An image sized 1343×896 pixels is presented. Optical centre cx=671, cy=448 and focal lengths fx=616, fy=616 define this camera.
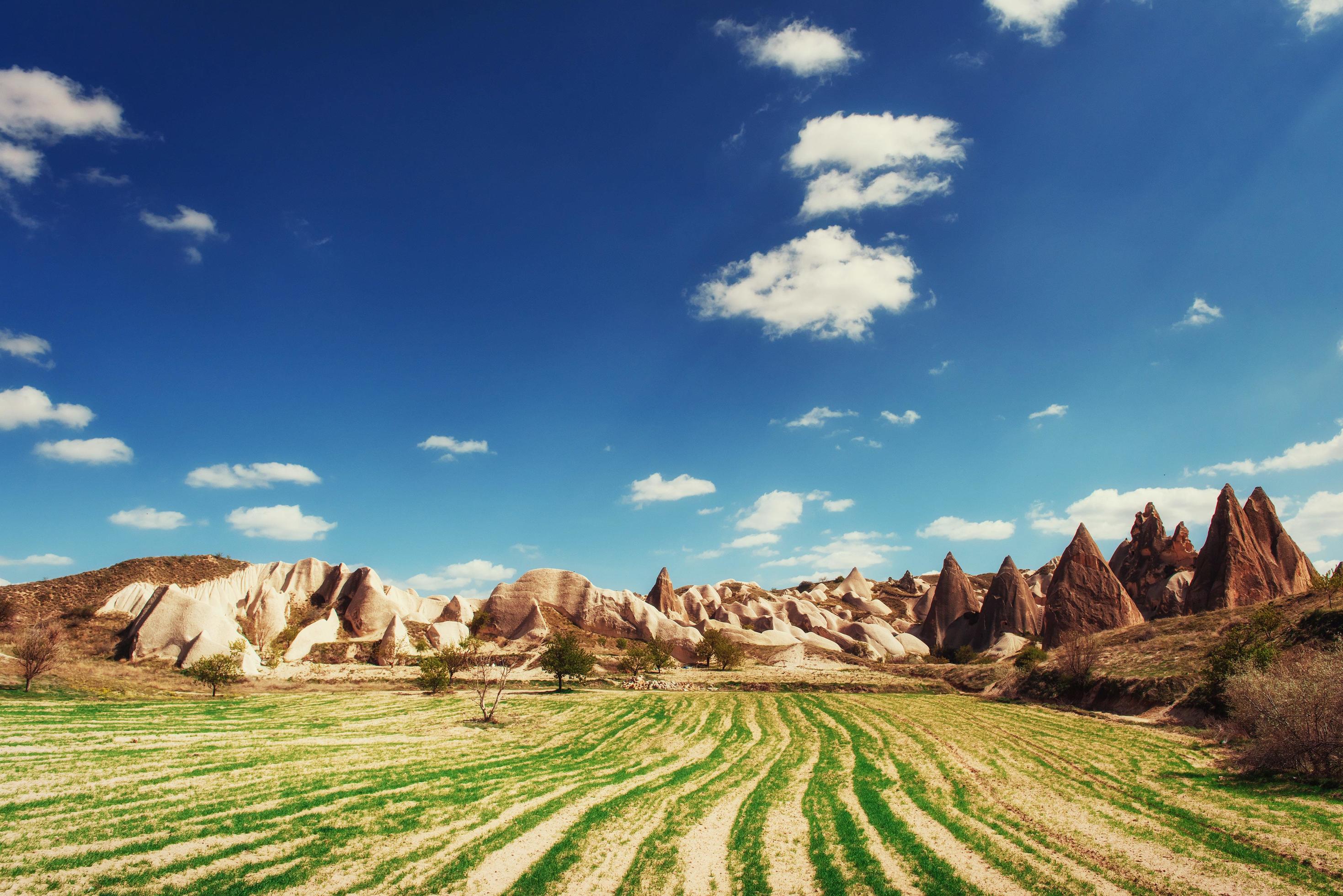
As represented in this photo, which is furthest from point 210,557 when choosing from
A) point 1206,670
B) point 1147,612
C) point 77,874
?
point 1147,612

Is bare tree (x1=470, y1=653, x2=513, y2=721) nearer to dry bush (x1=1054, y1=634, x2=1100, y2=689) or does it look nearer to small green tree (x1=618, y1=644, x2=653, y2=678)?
small green tree (x1=618, y1=644, x2=653, y2=678)

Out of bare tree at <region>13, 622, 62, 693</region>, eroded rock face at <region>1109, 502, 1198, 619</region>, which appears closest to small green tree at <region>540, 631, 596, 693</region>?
bare tree at <region>13, 622, 62, 693</region>

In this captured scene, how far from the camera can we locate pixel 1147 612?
85.6 meters

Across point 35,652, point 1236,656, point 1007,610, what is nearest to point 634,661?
point 35,652

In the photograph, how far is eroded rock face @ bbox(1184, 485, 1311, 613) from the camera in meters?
66.0

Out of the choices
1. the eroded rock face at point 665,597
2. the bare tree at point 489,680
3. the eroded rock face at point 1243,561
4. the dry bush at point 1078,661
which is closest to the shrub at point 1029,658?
the dry bush at point 1078,661

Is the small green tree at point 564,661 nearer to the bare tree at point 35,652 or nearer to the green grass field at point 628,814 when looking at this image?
the green grass field at point 628,814

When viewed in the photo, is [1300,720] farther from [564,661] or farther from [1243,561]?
[1243,561]

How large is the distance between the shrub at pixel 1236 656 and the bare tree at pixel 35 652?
66.4 meters

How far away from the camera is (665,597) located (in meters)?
114

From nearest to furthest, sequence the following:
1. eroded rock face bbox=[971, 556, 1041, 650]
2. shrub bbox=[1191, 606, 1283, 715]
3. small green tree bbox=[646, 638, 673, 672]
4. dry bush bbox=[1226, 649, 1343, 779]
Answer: dry bush bbox=[1226, 649, 1343, 779], shrub bbox=[1191, 606, 1283, 715], small green tree bbox=[646, 638, 673, 672], eroded rock face bbox=[971, 556, 1041, 650]

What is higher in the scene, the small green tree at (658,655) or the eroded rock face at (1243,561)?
the eroded rock face at (1243,561)

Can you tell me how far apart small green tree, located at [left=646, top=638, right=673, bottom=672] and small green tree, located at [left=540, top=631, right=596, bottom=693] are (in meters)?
13.6

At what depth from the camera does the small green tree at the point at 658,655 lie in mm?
69387
